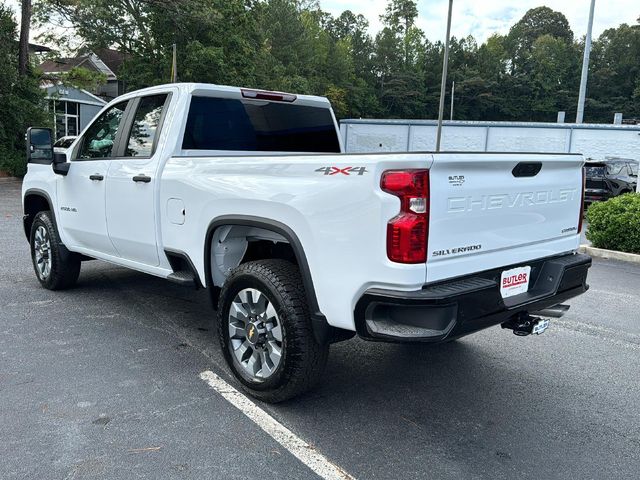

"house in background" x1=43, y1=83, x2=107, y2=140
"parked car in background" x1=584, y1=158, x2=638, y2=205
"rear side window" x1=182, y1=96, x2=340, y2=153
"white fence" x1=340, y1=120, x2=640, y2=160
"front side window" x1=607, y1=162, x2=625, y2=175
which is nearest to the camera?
"rear side window" x1=182, y1=96, x2=340, y2=153

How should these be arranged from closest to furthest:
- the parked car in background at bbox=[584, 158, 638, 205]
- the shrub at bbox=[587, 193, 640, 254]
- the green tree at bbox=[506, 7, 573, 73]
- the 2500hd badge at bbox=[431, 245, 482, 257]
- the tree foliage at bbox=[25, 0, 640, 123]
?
the 2500hd badge at bbox=[431, 245, 482, 257] < the shrub at bbox=[587, 193, 640, 254] < the parked car in background at bbox=[584, 158, 638, 205] < the tree foliage at bbox=[25, 0, 640, 123] < the green tree at bbox=[506, 7, 573, 73]

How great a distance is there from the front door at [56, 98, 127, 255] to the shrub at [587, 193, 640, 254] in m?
7.73

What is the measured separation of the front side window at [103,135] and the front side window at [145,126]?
30 cm

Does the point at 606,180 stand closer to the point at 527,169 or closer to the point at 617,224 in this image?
the point at 617,224

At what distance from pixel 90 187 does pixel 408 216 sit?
136 inches

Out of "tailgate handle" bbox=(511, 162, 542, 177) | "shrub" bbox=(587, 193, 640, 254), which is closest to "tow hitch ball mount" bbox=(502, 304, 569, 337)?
"tailgate handle" bbox=(511, 162, 542, 177)

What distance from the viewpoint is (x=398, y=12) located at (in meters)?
101

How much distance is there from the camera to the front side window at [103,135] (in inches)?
201

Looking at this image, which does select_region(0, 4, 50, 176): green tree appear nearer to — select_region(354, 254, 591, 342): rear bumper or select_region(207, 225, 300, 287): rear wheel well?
select_region(207, 225, 300, 287): rear wheel well

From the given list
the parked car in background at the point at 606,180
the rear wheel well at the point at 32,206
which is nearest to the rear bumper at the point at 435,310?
the rear wheel well at the point at 32,206

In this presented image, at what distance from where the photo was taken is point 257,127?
500 cm

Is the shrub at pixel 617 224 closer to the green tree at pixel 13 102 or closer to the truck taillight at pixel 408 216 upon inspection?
the truck taillight at pixel 408 216

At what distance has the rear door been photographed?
4422 millimetres

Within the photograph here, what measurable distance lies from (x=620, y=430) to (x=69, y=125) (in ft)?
115
